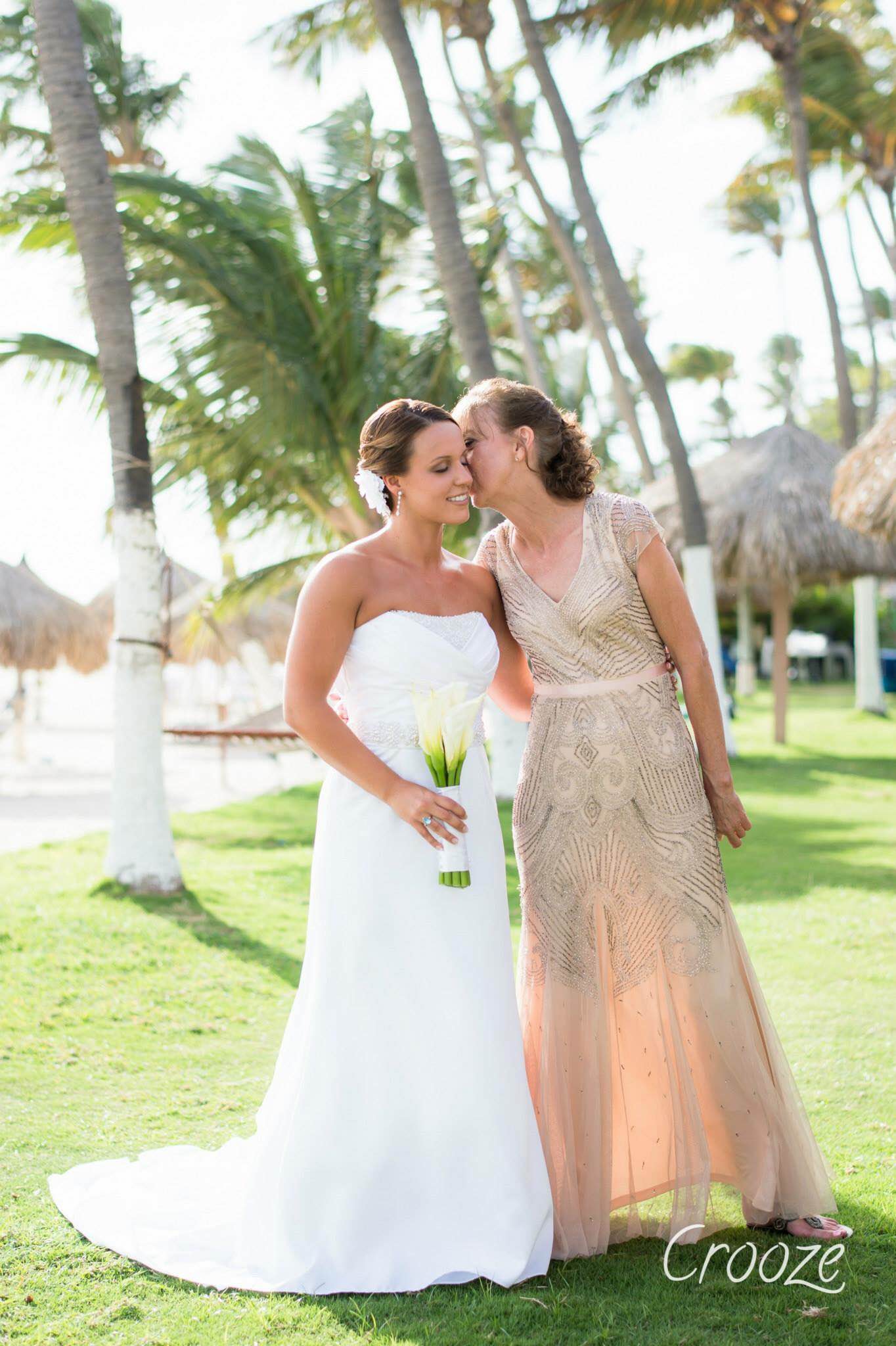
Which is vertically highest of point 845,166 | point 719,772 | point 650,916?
point 845,166

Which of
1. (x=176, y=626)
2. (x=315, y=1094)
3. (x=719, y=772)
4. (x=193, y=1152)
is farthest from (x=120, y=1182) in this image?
(x=176, y=626)

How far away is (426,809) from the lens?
3070mm

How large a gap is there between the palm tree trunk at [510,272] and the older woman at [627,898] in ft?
35.1

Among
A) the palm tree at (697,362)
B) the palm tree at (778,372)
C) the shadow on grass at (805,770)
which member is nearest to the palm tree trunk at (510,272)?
the shadow on grass at (805,770)

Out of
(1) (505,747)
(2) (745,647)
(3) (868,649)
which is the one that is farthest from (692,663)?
(2) (745,647)

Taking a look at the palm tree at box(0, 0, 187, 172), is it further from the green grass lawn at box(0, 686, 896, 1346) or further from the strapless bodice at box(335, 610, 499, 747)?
the strapless bodice at box(335, 610, 499, 747)

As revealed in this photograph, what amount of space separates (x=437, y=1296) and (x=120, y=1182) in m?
1.10

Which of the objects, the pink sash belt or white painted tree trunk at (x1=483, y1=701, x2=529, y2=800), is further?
white painted tree trunk at (x1=483, y1=701, x2=529, y2=800)

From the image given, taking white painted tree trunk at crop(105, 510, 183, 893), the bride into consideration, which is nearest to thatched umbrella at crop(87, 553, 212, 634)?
white painted tree trunk at crop(105, 510, 183, 893)

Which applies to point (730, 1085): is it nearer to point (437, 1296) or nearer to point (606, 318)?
point (437, 1296)

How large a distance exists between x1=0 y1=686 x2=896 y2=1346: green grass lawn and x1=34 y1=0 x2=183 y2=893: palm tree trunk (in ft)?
1.54

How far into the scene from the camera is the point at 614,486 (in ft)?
124

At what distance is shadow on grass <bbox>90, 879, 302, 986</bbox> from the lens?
655 centimetres

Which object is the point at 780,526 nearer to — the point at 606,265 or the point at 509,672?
the point at 606,265
